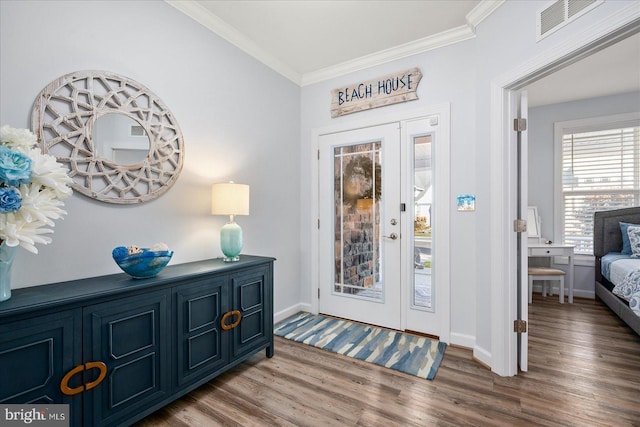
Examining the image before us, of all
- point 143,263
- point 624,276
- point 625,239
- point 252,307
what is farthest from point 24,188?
point 625,239

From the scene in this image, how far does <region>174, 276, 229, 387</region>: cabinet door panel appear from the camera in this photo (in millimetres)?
1790

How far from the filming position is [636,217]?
3.63m

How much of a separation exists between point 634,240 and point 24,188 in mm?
5387

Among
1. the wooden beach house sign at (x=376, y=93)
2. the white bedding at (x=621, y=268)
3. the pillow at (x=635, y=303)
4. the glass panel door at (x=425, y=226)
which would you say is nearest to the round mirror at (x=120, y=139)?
the wooden beach house sign at (x=376, y=93)

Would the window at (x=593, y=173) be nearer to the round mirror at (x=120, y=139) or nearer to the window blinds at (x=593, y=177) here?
the window blinds at (x=593, y=177)

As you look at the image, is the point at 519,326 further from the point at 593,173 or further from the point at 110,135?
the point at 593,173

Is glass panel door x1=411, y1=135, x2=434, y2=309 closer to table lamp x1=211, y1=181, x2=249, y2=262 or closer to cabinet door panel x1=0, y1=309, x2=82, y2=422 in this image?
table lamp x1=211, y1=181, x2=249, y2=262

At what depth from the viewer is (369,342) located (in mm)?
2680

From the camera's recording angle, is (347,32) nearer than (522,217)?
No

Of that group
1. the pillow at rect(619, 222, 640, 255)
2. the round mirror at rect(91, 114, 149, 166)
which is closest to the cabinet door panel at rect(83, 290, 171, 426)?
the round mirror at rect(91, 114, 149, 166)

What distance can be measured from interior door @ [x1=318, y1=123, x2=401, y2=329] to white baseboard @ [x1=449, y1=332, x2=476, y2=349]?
50 centimetres

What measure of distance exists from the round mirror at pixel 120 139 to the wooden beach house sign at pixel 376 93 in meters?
1.98

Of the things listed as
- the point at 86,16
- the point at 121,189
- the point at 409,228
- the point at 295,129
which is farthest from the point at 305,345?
the point at 86,16

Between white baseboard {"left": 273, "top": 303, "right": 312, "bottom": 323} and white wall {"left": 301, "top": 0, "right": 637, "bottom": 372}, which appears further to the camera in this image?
white baseboard {"left": 273, "top": 303, "right": 312, "bottom": 323}
